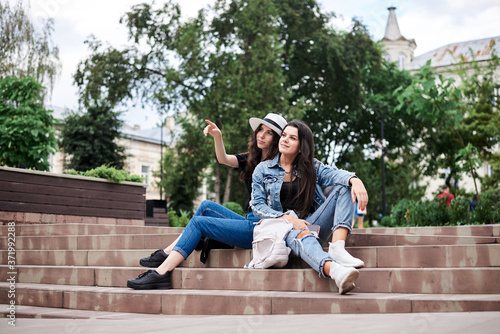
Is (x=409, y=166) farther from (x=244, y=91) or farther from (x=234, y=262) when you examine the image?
(x=234, y=262)

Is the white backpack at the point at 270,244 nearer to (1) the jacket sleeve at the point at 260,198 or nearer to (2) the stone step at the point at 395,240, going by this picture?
(1) the jacket sleeve at the point at 260,198

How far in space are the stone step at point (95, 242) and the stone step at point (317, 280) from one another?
1.13 metres

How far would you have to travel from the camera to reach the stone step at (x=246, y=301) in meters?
3.89

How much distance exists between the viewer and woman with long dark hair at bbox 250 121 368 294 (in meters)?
4.74

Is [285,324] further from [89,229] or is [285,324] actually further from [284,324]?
[89,229]

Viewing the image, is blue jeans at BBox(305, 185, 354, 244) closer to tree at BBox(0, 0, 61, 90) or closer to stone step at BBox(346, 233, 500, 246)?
stone step at BBox(346, 233, 500, 246)

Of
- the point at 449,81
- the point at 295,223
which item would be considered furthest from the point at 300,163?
the point at 449,81

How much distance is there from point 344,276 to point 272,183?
1.40 metres

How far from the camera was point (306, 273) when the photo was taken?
4.71m

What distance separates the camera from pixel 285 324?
3.48 meters

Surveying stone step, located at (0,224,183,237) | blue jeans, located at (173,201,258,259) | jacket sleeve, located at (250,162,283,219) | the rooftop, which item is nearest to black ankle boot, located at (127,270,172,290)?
blue jeans, located at (173,201,258,259)

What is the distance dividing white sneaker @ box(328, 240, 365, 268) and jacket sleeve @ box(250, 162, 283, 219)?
58 cm

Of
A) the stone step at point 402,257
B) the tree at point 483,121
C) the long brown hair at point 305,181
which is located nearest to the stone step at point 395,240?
the stone step at point 402,257

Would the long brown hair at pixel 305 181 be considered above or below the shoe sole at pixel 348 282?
above
